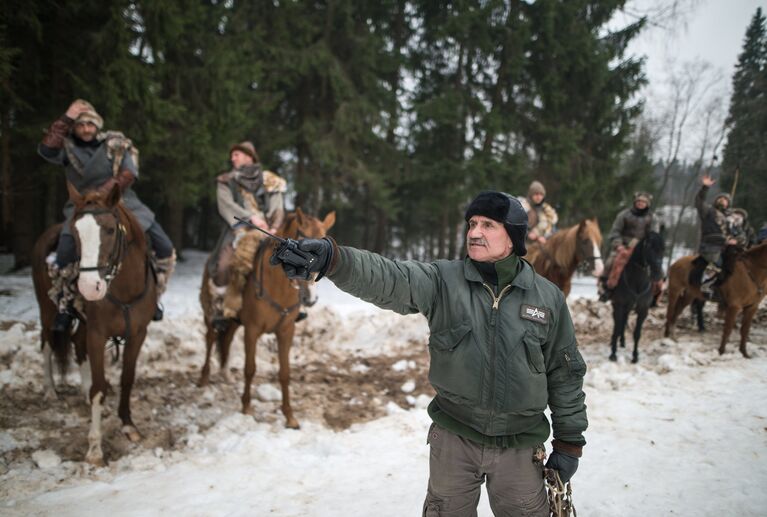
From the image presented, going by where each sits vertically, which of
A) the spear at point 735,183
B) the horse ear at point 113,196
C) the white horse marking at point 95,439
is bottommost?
the white horse marking at point 95,439

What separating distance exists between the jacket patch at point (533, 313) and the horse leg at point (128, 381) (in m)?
3.92

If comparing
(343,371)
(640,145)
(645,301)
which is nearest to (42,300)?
(343,371)

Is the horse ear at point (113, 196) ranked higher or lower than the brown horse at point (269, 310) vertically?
higher

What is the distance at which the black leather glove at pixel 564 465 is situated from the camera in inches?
79.0

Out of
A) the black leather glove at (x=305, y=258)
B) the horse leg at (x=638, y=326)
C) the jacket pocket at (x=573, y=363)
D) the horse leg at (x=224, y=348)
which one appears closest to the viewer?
the black leather glove at (x=305, y=258)

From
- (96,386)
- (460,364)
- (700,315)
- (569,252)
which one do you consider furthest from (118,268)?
(700,315)

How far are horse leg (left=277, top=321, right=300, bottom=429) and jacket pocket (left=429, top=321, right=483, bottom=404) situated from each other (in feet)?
10.8

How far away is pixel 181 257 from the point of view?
46.1 ft

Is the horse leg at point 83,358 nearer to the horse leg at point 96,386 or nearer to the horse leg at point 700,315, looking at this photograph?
the horse leg at point 96,386

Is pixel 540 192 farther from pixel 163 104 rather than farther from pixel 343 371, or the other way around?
pixel 163 104

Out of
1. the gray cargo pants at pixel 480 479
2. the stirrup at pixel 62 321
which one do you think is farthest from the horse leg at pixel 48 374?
the gray cargo pants at pixel 480 479

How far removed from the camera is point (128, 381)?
418cm

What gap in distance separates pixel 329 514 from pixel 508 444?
6.15 feet

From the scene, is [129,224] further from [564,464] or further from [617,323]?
[617,323]
